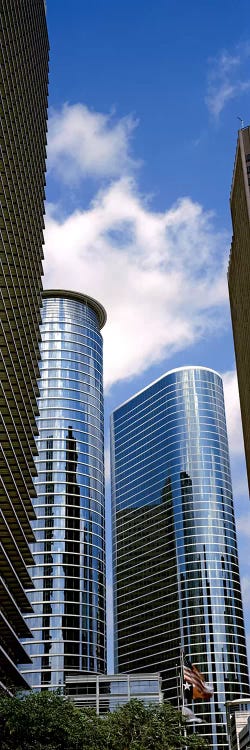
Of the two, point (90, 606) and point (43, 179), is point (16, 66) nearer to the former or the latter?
point (43, 179)

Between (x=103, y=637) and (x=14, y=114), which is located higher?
(x=14, y=114)

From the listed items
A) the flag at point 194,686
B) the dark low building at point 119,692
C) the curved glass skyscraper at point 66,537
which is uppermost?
the curved glass skyscraper at point 66,537

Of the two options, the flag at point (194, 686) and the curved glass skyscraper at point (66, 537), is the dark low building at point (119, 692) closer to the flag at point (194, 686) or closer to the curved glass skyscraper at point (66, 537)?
the flag at point (194, 686)

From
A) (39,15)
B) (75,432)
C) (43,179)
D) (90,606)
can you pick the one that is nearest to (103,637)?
(90,606)

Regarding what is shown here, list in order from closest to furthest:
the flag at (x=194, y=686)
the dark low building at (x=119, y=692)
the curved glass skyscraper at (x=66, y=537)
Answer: the flag at (x=194, y=686) → the dark low building at (x=119, y=692) → the curved glass skyscraper at (x=66, y=537)

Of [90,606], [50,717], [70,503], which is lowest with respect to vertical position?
[50,717]

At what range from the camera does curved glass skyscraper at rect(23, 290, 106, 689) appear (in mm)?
173250

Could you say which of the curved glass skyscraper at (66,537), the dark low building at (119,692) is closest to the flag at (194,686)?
the dark low building at (119,692)

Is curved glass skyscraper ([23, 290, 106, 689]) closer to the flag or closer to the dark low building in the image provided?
the dark low building

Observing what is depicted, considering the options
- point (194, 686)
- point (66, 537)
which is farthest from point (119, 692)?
point (66, 537)

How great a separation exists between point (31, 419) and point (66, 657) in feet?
267

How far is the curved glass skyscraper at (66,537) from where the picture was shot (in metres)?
173

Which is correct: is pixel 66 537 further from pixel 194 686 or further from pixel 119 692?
pixel 194 686

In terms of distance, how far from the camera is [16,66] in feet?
306
